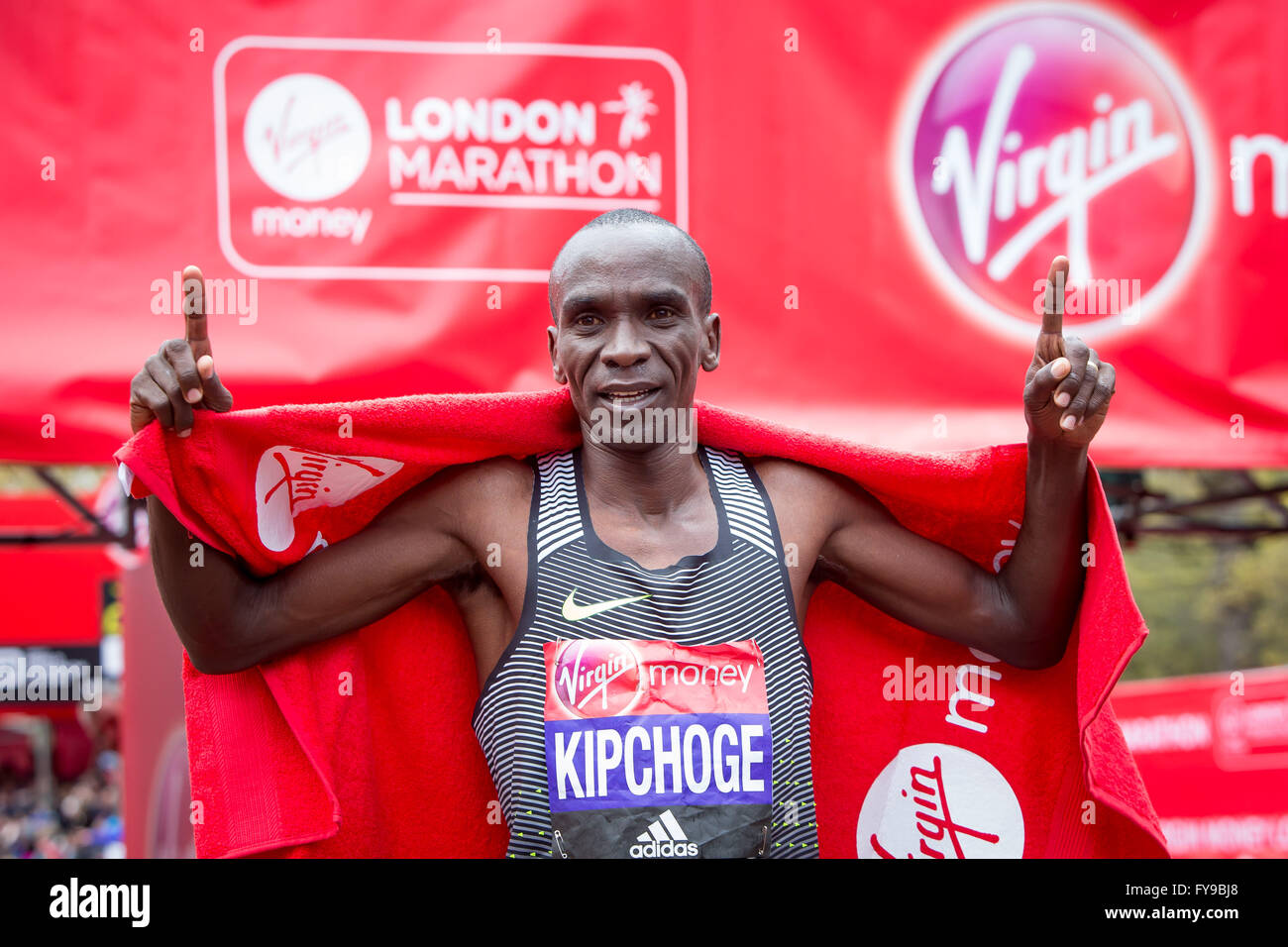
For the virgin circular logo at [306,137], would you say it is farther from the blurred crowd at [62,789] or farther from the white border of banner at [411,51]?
the blurred crowd at [62,789]

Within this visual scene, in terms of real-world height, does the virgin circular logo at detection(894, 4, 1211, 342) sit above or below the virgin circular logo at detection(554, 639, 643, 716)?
above

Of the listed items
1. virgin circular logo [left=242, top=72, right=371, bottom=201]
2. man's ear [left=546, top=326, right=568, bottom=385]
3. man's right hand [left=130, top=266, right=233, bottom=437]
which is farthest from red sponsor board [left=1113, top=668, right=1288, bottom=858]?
man's right hand [left=130, top=266, right=233, bottom=437]

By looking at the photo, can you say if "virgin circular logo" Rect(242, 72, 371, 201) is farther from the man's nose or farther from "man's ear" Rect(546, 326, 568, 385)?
the man's nose

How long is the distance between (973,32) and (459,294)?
4.32 ft

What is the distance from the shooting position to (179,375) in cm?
209

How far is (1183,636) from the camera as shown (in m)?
20.0

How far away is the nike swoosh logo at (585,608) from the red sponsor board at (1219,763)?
11.7ft

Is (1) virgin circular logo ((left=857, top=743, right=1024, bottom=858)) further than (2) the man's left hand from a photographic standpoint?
Yes

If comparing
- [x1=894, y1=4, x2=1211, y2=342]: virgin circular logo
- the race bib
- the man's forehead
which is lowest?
the race bib

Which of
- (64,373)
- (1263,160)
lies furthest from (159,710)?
(1263,160)

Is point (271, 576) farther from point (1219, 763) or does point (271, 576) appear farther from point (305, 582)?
point (1219, 763)

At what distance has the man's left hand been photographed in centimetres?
221

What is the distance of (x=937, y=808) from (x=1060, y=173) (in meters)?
1.47

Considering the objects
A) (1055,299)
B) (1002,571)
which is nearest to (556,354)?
(1055,299)
